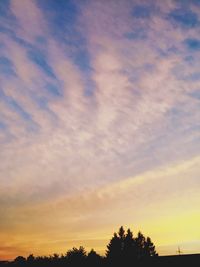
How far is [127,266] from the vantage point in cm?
4853

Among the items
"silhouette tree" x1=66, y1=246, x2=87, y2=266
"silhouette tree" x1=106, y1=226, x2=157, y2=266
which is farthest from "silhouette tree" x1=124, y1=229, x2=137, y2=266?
"silhouette tree" x1=66, y1=246, x2=87, y2=266

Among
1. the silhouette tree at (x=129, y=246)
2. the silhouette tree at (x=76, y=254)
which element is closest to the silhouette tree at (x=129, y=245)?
the silhouette tree at (x=129, y=246)

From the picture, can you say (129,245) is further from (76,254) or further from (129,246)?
(76,254)

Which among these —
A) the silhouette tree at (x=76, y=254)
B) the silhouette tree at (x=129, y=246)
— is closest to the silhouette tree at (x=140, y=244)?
the silhouette tree at (x=129, y=246)

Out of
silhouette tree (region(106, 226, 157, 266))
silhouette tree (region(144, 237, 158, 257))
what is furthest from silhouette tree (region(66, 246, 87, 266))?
silhouette tree (region(144, 237, 158, 257))

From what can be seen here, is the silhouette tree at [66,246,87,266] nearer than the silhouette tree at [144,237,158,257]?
Yes

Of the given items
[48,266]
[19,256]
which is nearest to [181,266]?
[48,266]

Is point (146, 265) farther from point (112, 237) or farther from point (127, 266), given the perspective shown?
point (112, 237)

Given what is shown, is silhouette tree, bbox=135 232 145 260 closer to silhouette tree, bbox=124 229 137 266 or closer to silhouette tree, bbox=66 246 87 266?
silhouette tree, bbox=124 229 137 266

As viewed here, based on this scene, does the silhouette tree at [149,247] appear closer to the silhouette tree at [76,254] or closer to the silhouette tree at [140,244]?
the silhouette tree at [140,244]

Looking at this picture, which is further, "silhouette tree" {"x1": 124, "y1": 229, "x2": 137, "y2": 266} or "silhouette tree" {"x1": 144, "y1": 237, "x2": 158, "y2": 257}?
"silhouette tree" {"x1": 144, "y1": 237, "x2": 158, "y2": 257}

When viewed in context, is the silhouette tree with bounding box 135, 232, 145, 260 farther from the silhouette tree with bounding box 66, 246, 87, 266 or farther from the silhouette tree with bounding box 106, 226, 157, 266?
the silhouette tree with bounding box 66, 246, 87, 266

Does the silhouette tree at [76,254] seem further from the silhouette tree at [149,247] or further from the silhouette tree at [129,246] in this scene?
the silhouette tree at [149,247]

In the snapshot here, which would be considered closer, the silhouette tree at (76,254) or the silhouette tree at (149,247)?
the silhouette tree at (76,254)
